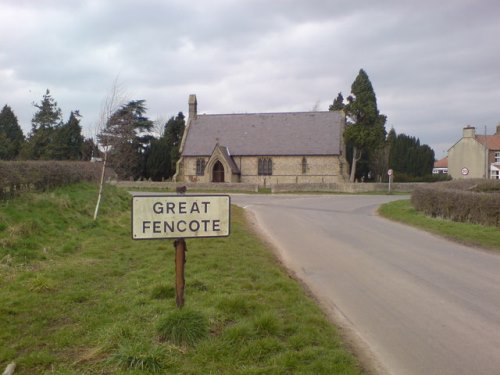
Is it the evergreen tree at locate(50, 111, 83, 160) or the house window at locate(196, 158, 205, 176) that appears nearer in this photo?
the evergreen tree at locate(50, 111, 83, 160)

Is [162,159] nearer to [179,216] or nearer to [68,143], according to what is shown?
[68,143]

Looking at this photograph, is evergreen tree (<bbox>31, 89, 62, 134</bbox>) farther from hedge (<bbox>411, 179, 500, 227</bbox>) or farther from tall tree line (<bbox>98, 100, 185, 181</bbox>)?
hedge (<bbox>411, 179, 500, 227</bbox>)

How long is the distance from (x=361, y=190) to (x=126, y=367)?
149 feet

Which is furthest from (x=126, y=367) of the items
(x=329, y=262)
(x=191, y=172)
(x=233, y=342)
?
(x=191, y=172)

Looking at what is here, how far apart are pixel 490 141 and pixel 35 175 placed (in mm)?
62819

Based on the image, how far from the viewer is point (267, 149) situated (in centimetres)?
6084

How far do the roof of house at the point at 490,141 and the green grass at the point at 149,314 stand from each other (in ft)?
201

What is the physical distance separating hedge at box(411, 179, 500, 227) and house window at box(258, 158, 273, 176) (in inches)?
1455

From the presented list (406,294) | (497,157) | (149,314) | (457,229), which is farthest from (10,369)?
(497,157)

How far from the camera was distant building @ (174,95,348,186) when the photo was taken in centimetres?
5894

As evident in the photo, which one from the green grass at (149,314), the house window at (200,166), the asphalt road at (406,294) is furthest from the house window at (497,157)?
the green grass at (149,314)

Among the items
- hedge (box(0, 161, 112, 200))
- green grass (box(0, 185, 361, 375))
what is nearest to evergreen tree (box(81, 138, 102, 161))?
hedge (box(0, 161, 112, 200))

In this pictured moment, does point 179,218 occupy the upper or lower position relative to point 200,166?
lower

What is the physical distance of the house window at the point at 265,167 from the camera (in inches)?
2389
